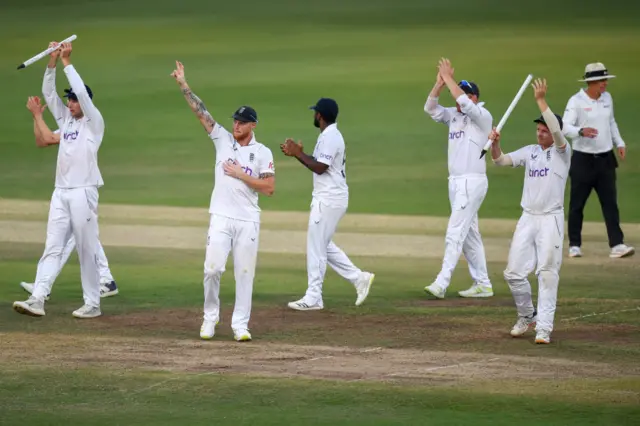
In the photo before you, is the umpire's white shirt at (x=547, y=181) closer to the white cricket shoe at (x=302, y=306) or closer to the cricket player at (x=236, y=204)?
the cricket player at (x=236, y=204)

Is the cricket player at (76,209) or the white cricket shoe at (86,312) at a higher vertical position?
the cricket player at (76,209)

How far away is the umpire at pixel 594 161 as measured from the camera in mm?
16969

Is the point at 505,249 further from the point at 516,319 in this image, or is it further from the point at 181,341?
the point at 181,341

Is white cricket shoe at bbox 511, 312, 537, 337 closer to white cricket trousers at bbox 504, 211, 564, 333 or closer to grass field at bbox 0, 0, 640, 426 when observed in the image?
grass field at bbox 0, 0, 640, 426

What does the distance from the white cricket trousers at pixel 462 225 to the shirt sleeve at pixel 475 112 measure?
0.54m

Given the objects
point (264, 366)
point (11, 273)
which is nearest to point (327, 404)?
point (264, 366)

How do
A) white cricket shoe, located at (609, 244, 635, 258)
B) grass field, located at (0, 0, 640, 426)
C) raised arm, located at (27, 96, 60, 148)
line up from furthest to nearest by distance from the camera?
white cricket shoe, located at (609, 244, 635, 258) < raised arm, located at (27, 96, 60, 148) < grass field, located at (0, 0, 640, 426)

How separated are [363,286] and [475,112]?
2050 millimetres

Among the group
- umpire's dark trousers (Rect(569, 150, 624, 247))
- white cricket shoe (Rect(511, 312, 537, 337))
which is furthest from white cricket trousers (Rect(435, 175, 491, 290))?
umpire's dark trousers (Rect(569, 150, 624, 247))

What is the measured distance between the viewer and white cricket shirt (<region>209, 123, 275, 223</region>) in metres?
12.4

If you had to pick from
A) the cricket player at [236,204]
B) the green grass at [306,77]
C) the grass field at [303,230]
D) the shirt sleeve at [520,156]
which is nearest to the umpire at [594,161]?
the grass field at [303,230]

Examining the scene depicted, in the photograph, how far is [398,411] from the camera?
1017 centimetres

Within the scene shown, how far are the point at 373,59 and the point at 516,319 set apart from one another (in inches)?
715

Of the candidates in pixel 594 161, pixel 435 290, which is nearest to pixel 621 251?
pixel 594 161
